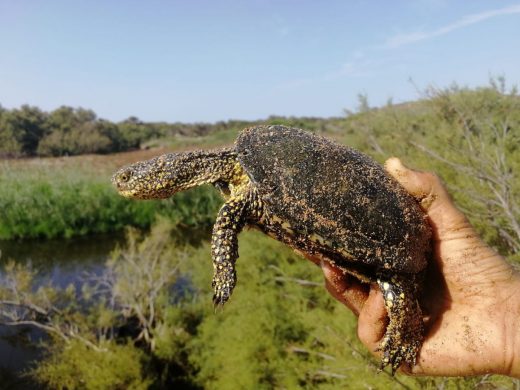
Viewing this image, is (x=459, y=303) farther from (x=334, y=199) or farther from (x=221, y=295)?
(x=221, y=295)

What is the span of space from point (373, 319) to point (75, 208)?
2020 centimetres

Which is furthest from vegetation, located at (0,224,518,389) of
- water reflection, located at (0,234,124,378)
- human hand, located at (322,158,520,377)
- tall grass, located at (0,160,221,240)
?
tall grass, located at (0,160,221,240)

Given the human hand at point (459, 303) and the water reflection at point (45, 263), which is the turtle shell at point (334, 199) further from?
the water reflection at point (45, 263)

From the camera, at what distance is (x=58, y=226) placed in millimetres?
20094

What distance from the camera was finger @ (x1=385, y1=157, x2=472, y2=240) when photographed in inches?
112

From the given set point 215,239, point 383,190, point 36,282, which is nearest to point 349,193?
point 383,190

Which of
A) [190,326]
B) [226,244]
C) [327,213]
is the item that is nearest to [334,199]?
[327,213]

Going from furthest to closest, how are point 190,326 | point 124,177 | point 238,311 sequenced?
point 190,326
point 238,311
point 124,177

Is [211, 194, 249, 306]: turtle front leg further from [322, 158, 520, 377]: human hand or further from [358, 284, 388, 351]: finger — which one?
[358, 284, 388, 351]: finger

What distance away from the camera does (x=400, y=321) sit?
8.98 feet

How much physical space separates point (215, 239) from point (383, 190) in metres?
1.09

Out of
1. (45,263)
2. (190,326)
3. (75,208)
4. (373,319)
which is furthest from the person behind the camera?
(75,208)

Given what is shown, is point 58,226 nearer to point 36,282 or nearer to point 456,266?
point 36,282

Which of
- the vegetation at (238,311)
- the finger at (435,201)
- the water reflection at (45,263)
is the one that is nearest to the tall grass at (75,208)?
the water reflection at (45,263)
